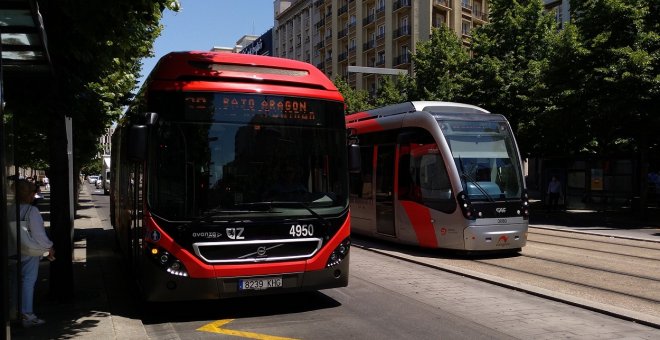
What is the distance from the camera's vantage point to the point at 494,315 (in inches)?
266

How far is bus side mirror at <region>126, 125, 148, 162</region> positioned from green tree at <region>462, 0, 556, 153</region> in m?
20.1

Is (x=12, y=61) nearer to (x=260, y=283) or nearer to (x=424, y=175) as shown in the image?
(x=260, y=283)

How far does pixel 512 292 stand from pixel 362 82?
5553cm

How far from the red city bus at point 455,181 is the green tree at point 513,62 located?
12.8m

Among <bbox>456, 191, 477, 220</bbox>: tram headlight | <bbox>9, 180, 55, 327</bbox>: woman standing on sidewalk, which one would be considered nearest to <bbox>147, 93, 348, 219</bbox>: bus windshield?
<bbox>9, 180, 55, 327</bbox>: woman standing on sidewalk

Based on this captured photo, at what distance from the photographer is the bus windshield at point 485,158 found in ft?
35.9

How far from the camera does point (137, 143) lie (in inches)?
231

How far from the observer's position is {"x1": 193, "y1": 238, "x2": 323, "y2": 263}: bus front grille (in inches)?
245

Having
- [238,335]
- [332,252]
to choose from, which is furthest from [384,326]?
[238,335]

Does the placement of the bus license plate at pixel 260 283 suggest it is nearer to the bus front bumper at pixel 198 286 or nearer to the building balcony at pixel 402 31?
the bus front bumper at pixel 198 286

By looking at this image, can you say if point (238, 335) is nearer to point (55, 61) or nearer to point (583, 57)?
point (55, 61)

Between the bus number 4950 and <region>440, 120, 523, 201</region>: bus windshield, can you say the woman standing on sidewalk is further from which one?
<region>440, 120, 523, 201</region>: bus windshield

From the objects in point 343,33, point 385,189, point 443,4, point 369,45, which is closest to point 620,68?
point 385,189

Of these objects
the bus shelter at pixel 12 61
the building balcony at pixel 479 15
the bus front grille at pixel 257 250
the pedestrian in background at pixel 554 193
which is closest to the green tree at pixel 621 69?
the pedestrian in background at pixel 554 193
